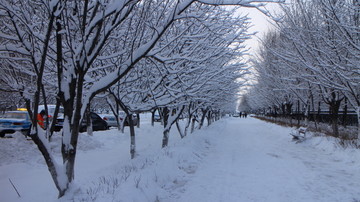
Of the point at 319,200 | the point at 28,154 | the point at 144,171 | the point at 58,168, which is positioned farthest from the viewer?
the point at 28,154

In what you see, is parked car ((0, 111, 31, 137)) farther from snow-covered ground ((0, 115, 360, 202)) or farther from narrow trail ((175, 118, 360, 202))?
narrow trail ((175, 118, 360, 202))

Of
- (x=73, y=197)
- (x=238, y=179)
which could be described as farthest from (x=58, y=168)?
(x=238, y=179)

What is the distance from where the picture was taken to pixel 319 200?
4.51 meters

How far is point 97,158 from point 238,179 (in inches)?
220

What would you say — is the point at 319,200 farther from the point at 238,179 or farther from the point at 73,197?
the point at 73,197

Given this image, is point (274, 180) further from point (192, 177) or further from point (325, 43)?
point (325, 43)

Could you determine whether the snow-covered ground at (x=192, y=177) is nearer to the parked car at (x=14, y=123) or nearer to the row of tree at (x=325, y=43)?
the row of tree at (x=325, y=43)

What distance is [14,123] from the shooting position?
1179 cm

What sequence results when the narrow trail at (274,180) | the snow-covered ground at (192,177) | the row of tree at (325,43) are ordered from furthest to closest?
1. the row of tree at (325,43)
2. the narrow trail at (274,180)
3. the snow-covered ground at (192,177)

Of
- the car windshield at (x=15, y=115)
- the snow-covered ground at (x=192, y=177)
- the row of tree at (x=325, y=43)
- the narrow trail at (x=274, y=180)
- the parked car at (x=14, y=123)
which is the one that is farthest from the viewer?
the car windshield at (x=15, y=115)

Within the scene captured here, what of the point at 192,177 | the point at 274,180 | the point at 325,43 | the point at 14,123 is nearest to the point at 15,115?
the point at 14,123

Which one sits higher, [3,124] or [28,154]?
[3,124]

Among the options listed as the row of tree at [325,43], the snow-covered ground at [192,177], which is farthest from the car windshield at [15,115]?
the row of tree at [325,43]

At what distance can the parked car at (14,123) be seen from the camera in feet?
38.1
